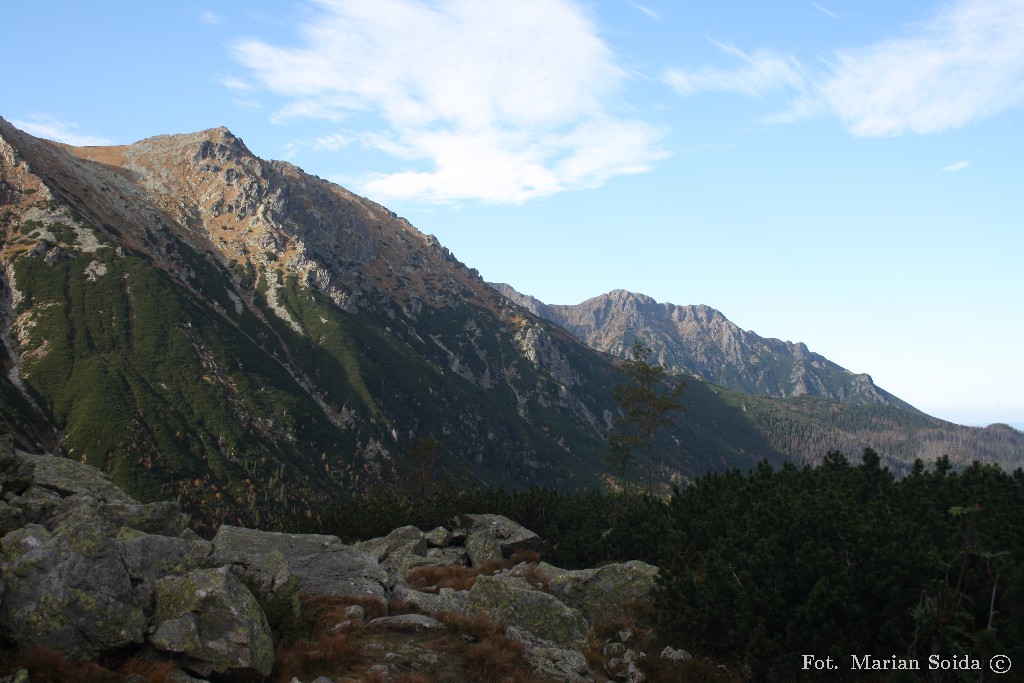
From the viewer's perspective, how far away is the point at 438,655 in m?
19.7

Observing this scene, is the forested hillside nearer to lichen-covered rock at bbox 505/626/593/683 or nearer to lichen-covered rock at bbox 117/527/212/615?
lichen-covered rock at bbox 505/626/593/683

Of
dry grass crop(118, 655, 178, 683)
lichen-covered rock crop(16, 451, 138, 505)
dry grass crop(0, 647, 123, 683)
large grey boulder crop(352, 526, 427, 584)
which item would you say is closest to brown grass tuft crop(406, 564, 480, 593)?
large grey boulder crop(352, 526, 427, 584)

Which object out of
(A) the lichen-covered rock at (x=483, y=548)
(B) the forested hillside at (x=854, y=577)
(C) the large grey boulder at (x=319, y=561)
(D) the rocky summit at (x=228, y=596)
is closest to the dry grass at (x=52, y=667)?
(D) the rocky summit at (x=228, y=596)

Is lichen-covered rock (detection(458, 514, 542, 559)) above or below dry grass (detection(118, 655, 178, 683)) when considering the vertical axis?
below

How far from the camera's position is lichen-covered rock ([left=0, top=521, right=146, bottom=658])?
13.9m

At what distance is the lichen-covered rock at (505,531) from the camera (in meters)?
43.0

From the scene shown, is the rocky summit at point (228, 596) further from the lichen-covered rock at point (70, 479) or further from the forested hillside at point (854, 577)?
the forested hillside at point (854, 577)

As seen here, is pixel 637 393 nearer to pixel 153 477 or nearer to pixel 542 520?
pixel 542 520

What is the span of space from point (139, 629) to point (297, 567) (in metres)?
13.0

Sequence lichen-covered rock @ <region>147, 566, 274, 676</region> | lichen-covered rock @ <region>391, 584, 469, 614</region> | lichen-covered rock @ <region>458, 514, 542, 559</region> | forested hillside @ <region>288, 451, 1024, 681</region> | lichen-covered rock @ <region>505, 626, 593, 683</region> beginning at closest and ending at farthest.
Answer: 1. lichen-covered rock @ <region>147, 566, 274, 676</region>
2. forested hillside @ <region>288, 451, 1024, 681</region>
3. lichen-covered rock @ <region>505, 626, 593, 683</region>
4. lichen-covered rock @ <region>391, 584, 469, 614</region>
5. lichen-covered rock @ <region>458, 514, 542, 559</region>

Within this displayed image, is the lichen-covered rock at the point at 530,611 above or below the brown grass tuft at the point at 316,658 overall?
below

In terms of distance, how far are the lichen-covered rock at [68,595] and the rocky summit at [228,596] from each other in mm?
28

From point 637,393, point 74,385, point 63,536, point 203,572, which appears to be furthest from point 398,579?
point 74,385

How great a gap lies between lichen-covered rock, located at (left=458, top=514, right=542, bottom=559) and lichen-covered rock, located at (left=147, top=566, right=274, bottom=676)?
26.5 metres
